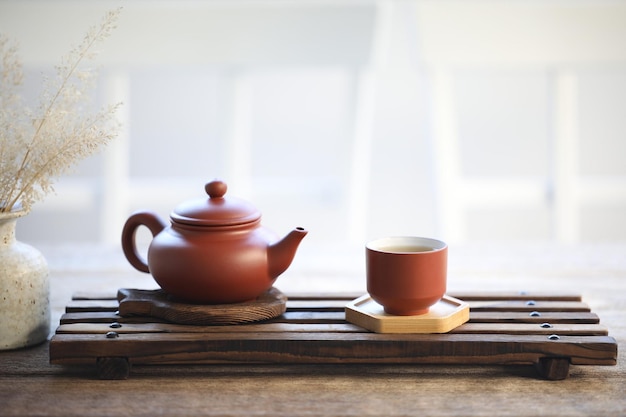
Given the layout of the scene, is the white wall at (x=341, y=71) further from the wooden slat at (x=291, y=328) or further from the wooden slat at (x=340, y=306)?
the wooden slat at (x=291, y=328)

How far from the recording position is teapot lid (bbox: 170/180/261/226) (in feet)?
3.49

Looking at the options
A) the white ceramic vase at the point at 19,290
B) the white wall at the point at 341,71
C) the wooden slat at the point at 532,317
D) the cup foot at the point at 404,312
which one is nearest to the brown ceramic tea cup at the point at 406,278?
the cup foot at the point at 404,312

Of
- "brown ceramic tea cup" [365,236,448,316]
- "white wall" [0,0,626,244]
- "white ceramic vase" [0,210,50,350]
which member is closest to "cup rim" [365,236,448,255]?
"brown ceramic tea cup" [365,236,448,316]

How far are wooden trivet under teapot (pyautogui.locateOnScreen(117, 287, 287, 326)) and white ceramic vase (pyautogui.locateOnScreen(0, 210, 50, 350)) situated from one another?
0.12 m

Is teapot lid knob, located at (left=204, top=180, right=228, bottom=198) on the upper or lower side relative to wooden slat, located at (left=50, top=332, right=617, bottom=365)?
upper

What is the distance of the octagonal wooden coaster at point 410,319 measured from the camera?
1040mm

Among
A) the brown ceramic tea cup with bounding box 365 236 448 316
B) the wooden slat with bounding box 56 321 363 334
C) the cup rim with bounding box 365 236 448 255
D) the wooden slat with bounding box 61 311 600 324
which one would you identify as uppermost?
the cup rim with bounding box 365 236 448 255

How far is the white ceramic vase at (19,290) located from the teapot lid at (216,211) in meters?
0.21

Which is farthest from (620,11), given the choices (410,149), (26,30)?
(26,30)

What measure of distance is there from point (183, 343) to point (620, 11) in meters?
1.68

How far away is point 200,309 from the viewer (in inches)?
41.8

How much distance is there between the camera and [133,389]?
0.98 m

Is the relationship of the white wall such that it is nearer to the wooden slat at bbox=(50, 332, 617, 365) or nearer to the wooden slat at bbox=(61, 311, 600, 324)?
the wooden slat at bbox=(61, 311, 600, 324)

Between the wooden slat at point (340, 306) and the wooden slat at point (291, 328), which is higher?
the wooden slat at point (340, 306)
